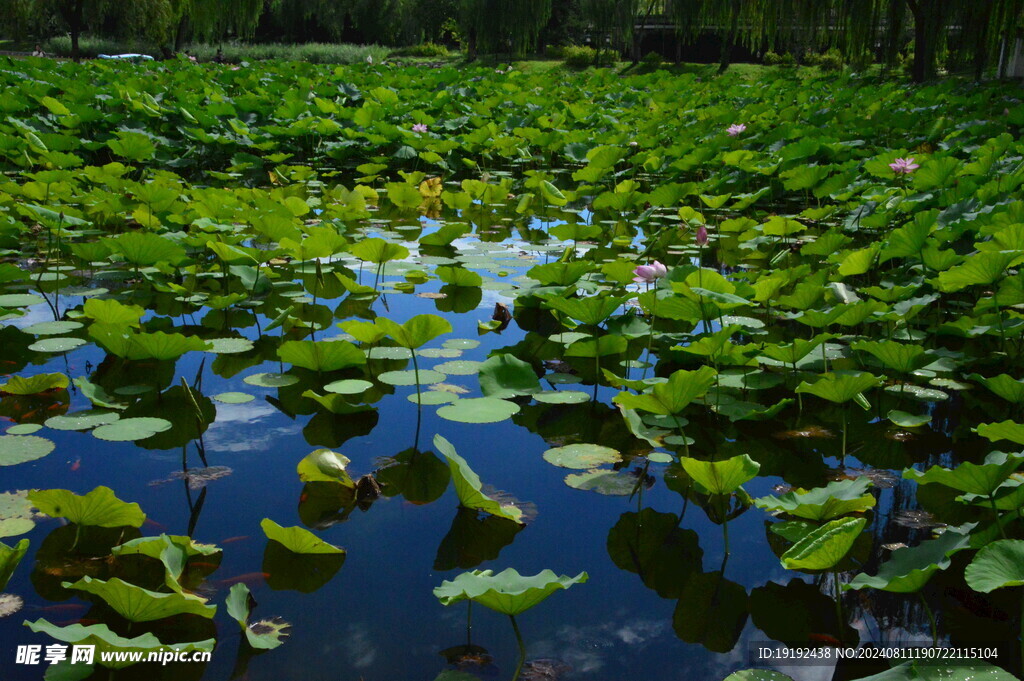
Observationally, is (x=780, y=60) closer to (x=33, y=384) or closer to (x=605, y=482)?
(x=605, y=482)

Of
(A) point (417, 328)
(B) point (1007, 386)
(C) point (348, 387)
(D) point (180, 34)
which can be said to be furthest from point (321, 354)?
(D) point (180, 34)

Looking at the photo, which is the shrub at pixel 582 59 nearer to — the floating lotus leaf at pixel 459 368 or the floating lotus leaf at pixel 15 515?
the floating lotus leaf at pixel 459 368

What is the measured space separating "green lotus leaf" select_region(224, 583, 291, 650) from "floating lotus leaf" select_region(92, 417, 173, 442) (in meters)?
0.57

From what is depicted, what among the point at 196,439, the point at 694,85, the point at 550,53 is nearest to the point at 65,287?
the point at 196,439

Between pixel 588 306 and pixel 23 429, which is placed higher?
pixel 588 306

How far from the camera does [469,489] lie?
1315mm

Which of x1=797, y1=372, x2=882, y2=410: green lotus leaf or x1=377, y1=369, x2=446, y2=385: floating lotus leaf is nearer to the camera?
x1=797, y1=372, x2=882, y2=410: green lotus leaf

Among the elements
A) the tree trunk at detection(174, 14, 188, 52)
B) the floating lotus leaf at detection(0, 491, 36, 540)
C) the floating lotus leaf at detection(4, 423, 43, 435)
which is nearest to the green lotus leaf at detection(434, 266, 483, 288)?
the floating lotus leaf at detection(4, 423, 43, 435)

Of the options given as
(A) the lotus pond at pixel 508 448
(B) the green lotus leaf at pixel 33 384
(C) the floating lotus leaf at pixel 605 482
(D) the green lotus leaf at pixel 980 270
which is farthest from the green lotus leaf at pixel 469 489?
(D) the green lotus leaf at pixel 980 270

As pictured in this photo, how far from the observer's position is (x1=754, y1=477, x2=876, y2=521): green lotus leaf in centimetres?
121

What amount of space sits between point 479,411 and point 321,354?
1.45ft

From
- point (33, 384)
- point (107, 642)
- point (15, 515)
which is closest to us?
point (107, 642)

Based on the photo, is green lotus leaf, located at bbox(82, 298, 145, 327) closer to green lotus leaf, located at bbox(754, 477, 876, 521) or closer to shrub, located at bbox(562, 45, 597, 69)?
green lotus leaf, located at bbox(754, 477, 876, 521)

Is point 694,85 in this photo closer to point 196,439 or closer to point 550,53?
point 196,439
